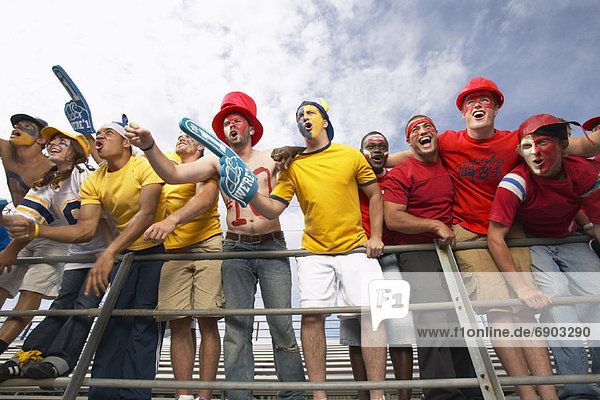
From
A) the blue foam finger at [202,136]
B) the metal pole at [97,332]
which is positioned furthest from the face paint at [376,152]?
A: the metal pole at [97,332]

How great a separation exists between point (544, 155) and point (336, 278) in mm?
1658

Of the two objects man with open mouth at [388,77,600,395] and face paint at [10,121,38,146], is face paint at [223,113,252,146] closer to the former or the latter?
man with open mouth at [388,77,600,395]

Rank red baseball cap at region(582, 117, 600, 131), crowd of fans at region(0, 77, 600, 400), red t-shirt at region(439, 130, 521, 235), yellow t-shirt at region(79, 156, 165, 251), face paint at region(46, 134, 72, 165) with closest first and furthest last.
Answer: crowd of fans at region(0, 77, 600, 400)
red t-shirt at region(439, 130, 521, 235)
yellow t-shirt at region(79, 156, 165, 251)
face paint at region(46, 134, 72, 165)
red baseball cap at region(582, 117, 600, 131)

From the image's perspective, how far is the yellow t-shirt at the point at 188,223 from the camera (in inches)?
110

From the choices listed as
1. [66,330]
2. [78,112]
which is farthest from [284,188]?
[78,112]

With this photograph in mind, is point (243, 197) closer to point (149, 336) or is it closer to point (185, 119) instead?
point (185, 119)

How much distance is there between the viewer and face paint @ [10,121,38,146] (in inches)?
139

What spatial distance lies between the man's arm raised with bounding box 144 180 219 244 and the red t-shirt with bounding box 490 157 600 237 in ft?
6.93

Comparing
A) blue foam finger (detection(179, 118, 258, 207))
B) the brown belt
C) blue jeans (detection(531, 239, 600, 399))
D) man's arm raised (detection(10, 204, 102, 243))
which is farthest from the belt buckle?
blue jeans (detection(531, 239, 600, 399))

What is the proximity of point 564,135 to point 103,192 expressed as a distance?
3474 mm

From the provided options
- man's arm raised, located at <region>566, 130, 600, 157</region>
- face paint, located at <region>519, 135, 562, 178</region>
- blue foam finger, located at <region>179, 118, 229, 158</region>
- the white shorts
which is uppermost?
man's arm raised, located at <region>566, 130, 600, 157</region>

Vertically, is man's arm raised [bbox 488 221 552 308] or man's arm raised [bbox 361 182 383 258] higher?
man's arm raised [bbox 361 182 383 258]

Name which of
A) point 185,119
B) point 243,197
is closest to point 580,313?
point 243,197

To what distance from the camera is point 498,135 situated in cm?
268
